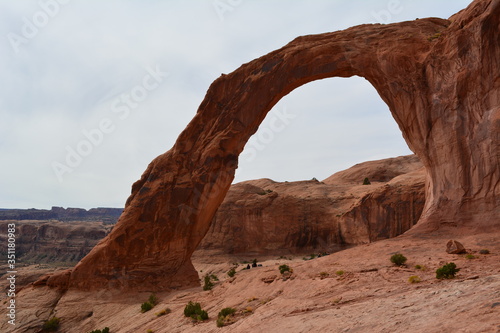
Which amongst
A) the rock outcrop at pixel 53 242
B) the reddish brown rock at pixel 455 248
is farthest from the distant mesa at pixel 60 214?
the reddish brown rock at pixel 455 248

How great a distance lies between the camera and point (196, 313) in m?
14.5

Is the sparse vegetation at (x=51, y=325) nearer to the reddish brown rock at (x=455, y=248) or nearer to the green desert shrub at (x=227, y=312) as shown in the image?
the green desert shrub at (x=227, y=312)

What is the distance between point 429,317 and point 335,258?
825 cm

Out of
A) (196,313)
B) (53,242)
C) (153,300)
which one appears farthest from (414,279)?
(53,242)

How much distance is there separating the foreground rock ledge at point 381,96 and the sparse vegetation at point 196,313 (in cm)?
749

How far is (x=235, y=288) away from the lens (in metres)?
15.9

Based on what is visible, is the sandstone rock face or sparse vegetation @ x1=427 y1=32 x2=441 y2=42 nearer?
sparse vegetation @ x1=427 y1=32 x2=441 y2=42

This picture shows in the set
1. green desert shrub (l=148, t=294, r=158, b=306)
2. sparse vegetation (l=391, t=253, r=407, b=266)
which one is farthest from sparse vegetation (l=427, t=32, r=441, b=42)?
green desert shrub (l=148, t=294, r=158, b=306)

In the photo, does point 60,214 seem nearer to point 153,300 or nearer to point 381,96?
point 153,300

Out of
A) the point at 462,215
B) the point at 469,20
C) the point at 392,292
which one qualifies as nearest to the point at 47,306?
the point at 392,292

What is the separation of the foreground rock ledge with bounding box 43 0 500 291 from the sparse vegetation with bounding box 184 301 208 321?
7.49 m

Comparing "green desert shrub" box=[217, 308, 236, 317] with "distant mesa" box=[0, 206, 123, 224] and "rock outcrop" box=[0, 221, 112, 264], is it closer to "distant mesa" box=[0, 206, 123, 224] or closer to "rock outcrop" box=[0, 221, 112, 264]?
"rock outcrop" box=[0, 221, 112, 264]

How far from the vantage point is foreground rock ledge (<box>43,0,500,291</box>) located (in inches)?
670

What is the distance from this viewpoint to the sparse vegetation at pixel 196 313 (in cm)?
1366
